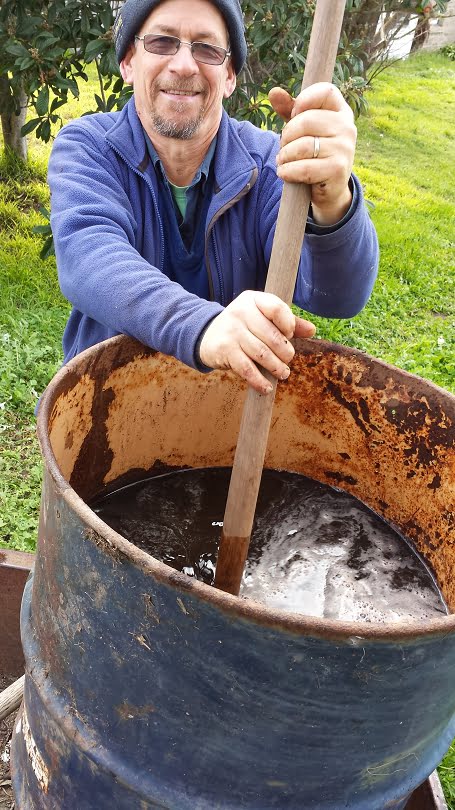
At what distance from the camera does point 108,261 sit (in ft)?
6.25

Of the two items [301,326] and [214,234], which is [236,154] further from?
[301,326]

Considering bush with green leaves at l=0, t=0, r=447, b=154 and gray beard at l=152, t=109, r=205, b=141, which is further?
bush with green leaves at l=0, t=0, r=447, b=154

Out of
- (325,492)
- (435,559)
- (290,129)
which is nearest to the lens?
(290,129)

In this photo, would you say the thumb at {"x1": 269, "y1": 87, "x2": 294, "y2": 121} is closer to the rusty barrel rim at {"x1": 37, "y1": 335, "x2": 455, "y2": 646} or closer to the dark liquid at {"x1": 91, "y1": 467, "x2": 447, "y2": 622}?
the rusty barrel rim at {"x1": 37, "y1": 335, "x2": 455, "y2": 646}

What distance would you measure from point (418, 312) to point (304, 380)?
A: 10.5ft

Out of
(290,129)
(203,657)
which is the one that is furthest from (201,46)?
(203,657)

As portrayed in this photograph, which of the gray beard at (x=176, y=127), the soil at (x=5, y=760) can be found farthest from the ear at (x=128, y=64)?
the soil at (x=5, y=760)

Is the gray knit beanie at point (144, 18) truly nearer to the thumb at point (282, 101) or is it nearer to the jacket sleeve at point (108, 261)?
the jacket sleeve at point (108, 261)

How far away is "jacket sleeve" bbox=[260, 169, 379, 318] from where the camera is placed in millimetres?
1843

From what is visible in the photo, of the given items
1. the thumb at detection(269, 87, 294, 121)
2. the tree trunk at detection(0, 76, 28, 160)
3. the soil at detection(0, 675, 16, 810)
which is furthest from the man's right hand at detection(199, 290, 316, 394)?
the tree trunk at detection(0, 76, 28, 160)

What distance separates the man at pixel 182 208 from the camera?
174 centimetres

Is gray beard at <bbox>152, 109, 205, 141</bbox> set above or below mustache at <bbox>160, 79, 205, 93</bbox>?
below

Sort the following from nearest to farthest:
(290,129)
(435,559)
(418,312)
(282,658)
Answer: (282,658)
(290,129)
(435,559)
(418,312)

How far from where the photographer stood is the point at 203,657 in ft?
4.12
